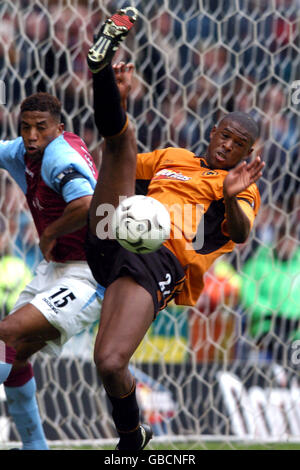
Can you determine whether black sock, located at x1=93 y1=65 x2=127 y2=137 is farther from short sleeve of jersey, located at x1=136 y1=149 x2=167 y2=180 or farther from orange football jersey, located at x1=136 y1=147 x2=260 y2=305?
short sleeve of jersey, located at x1=136 y1=149 x2=167 y2=180

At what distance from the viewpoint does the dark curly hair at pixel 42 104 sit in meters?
3.89

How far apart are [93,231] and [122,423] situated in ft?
2.67

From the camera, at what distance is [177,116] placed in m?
5.81

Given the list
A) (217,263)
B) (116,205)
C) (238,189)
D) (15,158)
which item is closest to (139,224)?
(116,205)

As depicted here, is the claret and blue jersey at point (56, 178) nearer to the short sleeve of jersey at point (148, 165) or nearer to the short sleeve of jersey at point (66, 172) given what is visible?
the short sleeve of jersey at point (66, 172)

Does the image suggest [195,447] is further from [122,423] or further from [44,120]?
[44,120]

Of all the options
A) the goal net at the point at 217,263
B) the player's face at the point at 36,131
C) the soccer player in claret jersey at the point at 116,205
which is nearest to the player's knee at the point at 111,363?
the soccer player in claret jersey at the point at 116,205

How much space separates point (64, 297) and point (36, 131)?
33.7 inches

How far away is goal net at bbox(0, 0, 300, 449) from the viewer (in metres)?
5.19

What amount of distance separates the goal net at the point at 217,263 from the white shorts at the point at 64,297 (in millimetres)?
1054

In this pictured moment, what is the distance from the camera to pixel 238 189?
3.01m

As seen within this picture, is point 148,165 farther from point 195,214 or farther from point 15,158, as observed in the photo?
point 15,158

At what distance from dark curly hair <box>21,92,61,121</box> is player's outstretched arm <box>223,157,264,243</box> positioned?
4.12 ft
